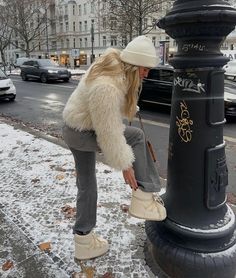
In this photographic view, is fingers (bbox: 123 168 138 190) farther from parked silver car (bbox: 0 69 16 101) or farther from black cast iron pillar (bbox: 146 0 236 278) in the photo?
parked silver car (bbox: 0 69 16 101)

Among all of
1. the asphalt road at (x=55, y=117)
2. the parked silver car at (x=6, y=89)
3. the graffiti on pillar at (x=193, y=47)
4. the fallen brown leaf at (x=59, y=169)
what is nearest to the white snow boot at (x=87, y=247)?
the graffiti on pillar at (x=193, y=47)

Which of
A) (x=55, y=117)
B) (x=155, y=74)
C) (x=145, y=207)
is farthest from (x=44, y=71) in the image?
(x=145, y=207)

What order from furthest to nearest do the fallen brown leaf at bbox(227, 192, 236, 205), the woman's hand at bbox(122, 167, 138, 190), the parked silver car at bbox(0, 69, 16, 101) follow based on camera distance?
the parked silver car at bbox(0, 69, 16, 101) → the fallen brown leaf at bbox(227, 192, 236, 205) → the woman's hand at bbox(122, 167, 138, 190)

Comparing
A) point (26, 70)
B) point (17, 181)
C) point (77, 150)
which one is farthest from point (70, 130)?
point (26, 70)

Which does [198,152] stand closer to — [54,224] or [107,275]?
[107,275]

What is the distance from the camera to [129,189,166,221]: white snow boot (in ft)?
8.13

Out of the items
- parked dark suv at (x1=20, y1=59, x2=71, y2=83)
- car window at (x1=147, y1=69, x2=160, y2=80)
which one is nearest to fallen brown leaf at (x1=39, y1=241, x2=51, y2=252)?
car window at (x1=147, y1=69, x2=160, y2=80)

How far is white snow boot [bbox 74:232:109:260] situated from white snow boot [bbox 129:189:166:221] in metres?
0.51

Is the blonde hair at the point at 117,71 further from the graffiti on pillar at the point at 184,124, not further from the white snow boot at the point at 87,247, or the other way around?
the white snow boot at the point at 87,247

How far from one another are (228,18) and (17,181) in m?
3.34

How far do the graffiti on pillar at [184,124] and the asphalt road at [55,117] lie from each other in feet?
8.75

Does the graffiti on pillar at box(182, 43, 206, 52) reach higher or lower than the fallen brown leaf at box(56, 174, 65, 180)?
higher

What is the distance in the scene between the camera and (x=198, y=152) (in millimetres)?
2400

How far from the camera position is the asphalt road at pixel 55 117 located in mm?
7105
